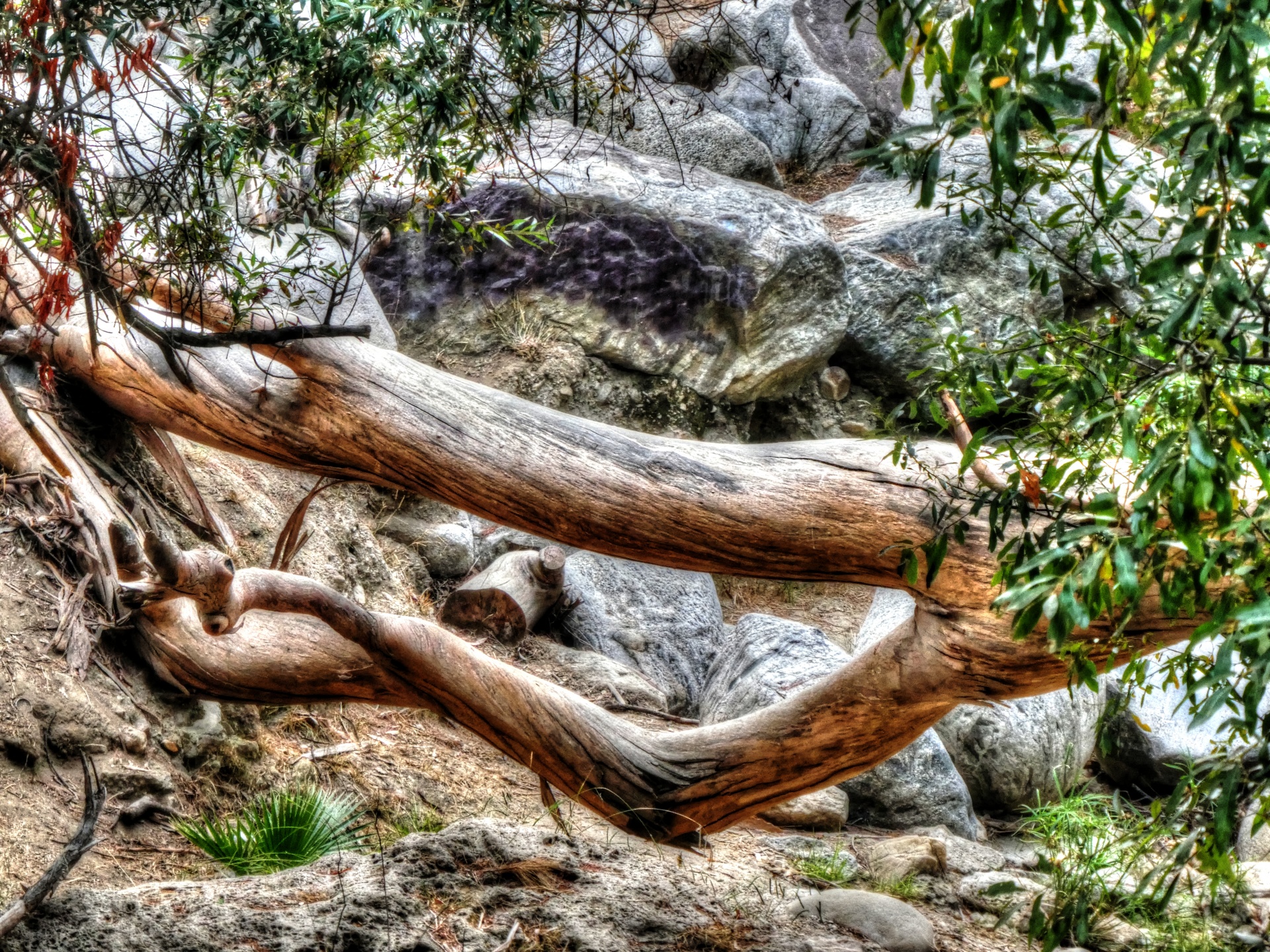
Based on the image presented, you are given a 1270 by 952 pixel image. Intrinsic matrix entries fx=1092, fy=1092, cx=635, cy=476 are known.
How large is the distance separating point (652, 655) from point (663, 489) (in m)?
4.64

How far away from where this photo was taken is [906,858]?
561 centimetres

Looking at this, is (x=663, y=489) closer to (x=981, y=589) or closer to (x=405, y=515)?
(x=981, y=589)

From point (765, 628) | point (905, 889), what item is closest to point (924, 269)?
point (765, 628)

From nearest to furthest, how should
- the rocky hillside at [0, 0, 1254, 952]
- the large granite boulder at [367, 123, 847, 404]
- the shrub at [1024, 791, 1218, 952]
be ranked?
the shrub at [1024, 791, 1218, 952]
the rocky hillside at [0, 0, 1254, 952]
the large granite boulder at [367, 123, 847, 404]

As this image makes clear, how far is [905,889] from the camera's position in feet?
17.6

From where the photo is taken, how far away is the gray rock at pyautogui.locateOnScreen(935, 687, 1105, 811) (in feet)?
24.1

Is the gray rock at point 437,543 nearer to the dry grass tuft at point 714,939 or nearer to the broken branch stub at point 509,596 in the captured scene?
the broken branch stub at point 509,596

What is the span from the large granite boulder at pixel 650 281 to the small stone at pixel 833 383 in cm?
48

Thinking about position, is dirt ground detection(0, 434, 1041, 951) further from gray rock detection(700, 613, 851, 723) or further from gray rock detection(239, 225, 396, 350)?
gray rock detection(239, 225, 396, 350)

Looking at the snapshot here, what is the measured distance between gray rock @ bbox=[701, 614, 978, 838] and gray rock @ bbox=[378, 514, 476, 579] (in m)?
2.18

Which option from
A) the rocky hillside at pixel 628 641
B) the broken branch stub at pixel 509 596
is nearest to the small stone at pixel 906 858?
the rocky hillside at pixel 628 641

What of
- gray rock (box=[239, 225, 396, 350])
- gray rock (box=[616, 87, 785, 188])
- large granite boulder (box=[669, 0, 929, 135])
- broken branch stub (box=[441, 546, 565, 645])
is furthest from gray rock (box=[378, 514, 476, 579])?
large granite boulder (box=[669, 0, 929, 135])

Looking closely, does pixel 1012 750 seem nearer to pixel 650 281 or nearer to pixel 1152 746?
pixel 1152 746

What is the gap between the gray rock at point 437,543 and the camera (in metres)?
8.09
